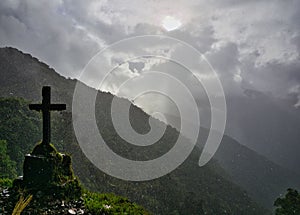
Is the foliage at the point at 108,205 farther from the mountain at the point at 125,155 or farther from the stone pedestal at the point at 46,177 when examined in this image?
the mountain at the point at 125,155

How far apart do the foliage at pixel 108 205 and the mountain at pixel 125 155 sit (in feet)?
115

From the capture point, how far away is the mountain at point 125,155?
2411 inches

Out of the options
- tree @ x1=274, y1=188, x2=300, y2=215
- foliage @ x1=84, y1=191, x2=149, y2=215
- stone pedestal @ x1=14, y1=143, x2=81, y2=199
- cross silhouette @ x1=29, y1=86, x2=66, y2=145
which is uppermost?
cross silhouette @ x1=29, y1=86, x2=66, y2=145

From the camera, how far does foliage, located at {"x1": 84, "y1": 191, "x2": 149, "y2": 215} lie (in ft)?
33.8

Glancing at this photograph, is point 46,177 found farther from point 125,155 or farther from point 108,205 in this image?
point 125,155

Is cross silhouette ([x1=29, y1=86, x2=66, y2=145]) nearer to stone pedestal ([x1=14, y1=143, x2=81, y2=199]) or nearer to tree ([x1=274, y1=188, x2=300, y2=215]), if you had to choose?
stone pedestal ([x1=14, y1=143, x2=81, y2=199])

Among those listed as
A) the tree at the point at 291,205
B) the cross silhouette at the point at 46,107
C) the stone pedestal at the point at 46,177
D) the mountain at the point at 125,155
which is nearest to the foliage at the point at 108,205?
the stone pedestal at the point at 46,177

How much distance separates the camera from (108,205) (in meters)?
11.0

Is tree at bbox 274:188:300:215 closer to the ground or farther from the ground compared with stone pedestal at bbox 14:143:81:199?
closer to the ground

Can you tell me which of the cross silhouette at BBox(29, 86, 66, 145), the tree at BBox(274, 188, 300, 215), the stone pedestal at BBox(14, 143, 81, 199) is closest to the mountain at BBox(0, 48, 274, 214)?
the tree at BBox(274, 188, 300, 215)

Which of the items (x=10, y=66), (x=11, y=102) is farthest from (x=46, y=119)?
(x=10, y=66)

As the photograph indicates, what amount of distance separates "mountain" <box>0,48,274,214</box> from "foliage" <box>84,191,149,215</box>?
35.1 metres

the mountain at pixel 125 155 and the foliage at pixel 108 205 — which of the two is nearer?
the foliage at pixel 108 205

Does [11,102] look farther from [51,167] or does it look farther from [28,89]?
[28,89]
